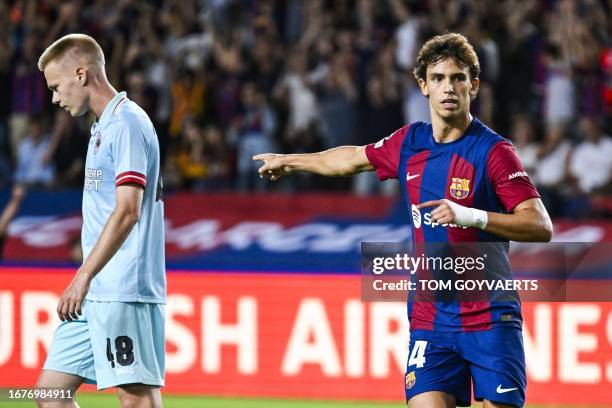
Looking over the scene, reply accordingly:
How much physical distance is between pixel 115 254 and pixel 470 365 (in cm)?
177

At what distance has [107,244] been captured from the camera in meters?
5.48

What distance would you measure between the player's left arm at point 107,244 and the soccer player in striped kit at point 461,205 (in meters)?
1.32

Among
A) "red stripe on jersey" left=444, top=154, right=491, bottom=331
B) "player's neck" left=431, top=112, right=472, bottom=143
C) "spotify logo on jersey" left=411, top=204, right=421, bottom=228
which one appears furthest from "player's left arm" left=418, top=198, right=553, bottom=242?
"player's neck" left=431, top=112, right=472, bottom=143

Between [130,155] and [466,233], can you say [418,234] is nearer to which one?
[466,233]

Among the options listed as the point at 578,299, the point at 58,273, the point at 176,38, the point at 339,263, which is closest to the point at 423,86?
the point at 578,299

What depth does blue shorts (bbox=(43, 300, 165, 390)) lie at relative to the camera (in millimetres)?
5707

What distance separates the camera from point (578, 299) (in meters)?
9.35

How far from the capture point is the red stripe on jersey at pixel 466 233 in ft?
17.7

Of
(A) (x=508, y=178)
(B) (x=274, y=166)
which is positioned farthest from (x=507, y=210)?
(B) (x=274, y=166)

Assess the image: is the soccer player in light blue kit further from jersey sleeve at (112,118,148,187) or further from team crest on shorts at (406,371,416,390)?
team crest on shorts at (406,371,416,390)

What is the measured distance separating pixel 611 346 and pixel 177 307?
3.58m

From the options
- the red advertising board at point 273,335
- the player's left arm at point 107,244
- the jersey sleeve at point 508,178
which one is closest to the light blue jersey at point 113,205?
the player's left arm at point 107,244

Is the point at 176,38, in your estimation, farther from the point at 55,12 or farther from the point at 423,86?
the point at 423,86

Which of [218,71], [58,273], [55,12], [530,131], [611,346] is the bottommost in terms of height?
[611,346]
